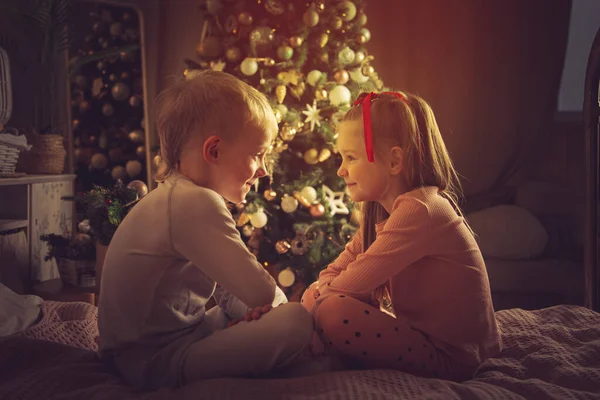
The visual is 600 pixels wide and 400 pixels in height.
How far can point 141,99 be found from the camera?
384 cm

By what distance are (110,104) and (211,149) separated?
8.53ft

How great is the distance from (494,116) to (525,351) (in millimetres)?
2272

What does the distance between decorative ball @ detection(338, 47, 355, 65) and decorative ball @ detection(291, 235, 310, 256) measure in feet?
2.94

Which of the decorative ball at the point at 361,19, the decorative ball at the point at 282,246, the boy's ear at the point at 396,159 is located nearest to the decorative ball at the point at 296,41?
the decorative ball at the point at 361,19

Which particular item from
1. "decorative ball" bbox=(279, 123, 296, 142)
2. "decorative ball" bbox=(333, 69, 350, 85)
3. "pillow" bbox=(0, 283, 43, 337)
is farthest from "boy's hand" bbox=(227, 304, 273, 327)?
"decorative ball" bbox=(333, 69, 350, 85)

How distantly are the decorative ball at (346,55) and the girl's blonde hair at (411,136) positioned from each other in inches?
55.2

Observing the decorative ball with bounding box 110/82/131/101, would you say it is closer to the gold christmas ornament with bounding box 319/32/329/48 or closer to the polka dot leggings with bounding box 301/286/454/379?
the gold christmas ornament with bounding box 319/32/329/48

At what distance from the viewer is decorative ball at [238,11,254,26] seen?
3.15m

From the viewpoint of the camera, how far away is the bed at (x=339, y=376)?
4.09ft

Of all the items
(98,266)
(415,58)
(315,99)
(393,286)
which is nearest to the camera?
(393,286)

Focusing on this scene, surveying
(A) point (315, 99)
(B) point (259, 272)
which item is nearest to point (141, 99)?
(A) point (315, 99)

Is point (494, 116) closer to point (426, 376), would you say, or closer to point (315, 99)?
point (315, 99)

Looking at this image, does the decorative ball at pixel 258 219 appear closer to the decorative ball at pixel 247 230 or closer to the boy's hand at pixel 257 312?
the decorative ball at pixel 247 230

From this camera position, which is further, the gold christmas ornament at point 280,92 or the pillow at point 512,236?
the pillow at point 512,236
